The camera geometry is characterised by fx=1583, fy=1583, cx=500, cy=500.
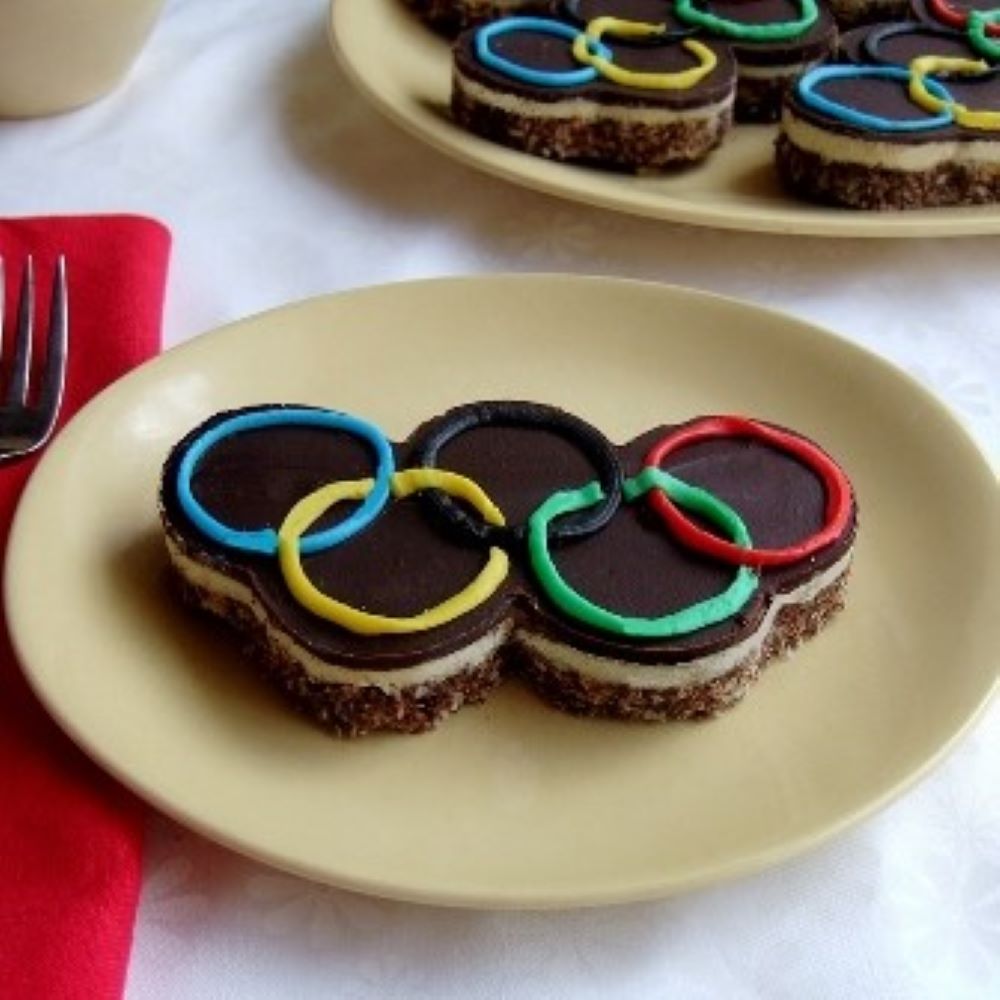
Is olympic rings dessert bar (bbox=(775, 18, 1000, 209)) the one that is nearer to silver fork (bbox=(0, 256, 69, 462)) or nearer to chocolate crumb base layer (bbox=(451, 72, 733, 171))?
chocolate crumb base layer (bbox=(451, 72, 733, 171))

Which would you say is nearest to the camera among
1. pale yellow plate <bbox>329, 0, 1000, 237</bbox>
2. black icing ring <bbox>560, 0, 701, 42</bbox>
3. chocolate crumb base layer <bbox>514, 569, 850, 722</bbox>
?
chocolate crumb base layer <bbox>514, 569, 850, 722</bbox>

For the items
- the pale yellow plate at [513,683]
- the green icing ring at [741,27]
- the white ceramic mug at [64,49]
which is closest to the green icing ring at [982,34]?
the green icing ring at [741,27]

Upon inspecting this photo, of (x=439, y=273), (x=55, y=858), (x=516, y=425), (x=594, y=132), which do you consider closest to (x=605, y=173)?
(x=594, y=132)

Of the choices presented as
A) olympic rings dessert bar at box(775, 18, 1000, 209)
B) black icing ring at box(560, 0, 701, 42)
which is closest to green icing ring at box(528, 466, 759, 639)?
olympic rings dessert bar at box(775, 18, 1000, 209)

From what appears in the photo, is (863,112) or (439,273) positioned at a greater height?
(863,112)

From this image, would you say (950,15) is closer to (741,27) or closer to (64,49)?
(741,27)
